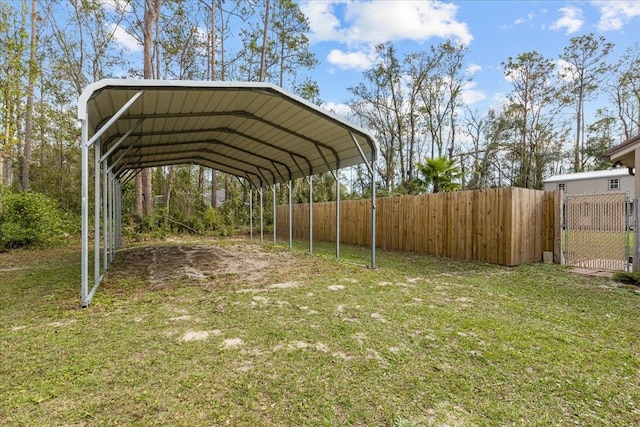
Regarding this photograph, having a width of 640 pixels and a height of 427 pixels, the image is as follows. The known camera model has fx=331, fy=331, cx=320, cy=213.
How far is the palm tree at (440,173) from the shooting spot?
11305mm

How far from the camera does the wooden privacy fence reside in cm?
628

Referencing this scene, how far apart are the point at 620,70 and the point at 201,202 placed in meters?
22.4

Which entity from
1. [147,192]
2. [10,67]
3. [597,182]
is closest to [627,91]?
[597,182]

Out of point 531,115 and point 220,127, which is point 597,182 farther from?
point 220,127

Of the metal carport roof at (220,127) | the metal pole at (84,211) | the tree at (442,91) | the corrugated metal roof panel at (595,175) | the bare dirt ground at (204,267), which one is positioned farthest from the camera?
the tree at (442,91)

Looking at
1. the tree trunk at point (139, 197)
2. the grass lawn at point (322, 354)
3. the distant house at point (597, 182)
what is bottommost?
the grass lawn at point (322, 354)

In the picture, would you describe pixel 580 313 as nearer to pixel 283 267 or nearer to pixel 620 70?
pixel 283 267

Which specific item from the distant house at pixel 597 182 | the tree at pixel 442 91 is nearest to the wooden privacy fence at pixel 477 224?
the tree at pixel 442 91

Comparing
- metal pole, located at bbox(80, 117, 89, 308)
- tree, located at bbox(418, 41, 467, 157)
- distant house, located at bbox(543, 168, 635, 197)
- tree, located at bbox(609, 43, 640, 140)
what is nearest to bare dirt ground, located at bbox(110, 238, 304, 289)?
metal pole, located at bbox(80, 117, 89, 308)

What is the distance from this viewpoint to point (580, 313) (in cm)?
342

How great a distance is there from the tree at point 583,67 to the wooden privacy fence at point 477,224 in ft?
53.7

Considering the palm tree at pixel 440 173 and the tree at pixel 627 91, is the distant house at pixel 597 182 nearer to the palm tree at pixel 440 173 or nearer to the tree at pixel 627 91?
the tree at pixel 627 91

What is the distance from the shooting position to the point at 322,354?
240 centimetres

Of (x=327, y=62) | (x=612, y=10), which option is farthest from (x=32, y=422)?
(x=612, y=10)
